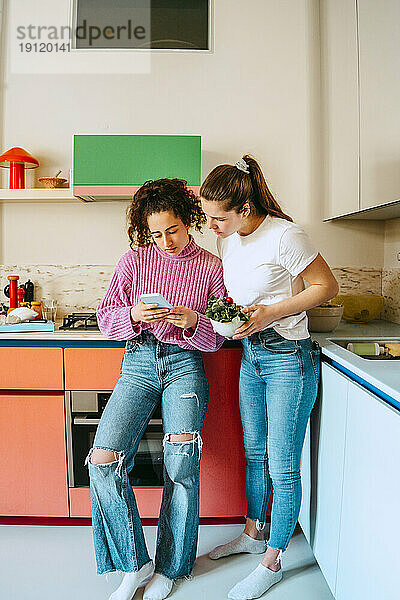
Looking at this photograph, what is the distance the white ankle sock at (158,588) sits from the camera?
219 cm

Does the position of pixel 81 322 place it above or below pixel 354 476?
above

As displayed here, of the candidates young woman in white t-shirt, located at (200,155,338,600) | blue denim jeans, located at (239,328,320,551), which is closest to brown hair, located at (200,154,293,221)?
young woman in white t-shirt, located at (200,155,338,600)

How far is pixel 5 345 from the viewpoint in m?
2.72

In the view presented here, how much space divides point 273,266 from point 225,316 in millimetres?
→ 239

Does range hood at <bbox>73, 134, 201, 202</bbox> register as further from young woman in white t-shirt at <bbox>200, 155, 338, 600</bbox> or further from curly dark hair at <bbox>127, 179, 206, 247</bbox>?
young woman in white t-shirt at <bbox>200, 155, 338, 600</bbox>

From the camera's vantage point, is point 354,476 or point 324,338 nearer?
point 354,476

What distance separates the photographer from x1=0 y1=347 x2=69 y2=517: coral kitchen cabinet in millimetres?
2711

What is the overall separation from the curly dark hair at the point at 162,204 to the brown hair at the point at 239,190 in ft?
0.49

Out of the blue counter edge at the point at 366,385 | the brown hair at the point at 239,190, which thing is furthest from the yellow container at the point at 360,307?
the brown hair at the point at 239,190

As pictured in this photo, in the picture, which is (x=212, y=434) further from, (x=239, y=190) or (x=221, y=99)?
(x=221, y=99)

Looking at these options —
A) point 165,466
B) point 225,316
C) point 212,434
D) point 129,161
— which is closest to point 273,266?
point 225,316

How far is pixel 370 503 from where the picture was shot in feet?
5.60

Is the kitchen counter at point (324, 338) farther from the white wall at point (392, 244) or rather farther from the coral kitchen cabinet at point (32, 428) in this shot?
the white wall at point (392, 244)

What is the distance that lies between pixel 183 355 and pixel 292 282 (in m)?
0.49
